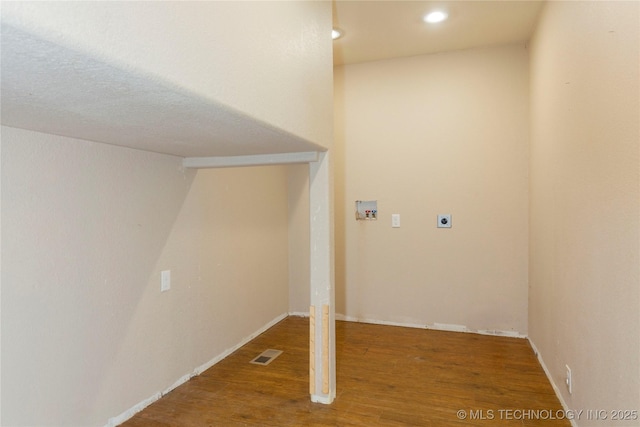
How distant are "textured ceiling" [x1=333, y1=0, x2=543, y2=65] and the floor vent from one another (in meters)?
2.81

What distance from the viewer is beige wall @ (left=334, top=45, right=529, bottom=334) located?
12.4ft

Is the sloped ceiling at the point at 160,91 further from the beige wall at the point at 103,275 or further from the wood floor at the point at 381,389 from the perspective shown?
the wood floor at the point at 381,389

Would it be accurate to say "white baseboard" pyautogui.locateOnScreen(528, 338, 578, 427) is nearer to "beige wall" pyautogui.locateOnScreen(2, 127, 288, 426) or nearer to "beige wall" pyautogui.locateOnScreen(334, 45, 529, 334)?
"beige wall" pyautogui.locateOnScreen(334, 45, 529, 334)

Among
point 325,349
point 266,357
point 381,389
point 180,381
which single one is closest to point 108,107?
point 325,349

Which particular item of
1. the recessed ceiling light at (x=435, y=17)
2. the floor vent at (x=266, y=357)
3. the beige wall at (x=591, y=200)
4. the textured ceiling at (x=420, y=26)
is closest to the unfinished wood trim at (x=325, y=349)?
the floor vent at (x=266, y=357)

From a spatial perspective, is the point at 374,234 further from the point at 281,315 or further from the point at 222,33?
A: the point at 222,33

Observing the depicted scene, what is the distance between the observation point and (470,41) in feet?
12.0

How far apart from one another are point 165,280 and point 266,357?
114 cm

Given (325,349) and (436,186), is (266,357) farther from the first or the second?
(436,186)

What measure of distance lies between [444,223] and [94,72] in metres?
3.50

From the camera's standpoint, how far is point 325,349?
2518 mm

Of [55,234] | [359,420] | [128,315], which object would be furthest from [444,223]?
[55,234]

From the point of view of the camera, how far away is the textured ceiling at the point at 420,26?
2.97m

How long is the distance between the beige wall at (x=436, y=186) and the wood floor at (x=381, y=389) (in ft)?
1.82
